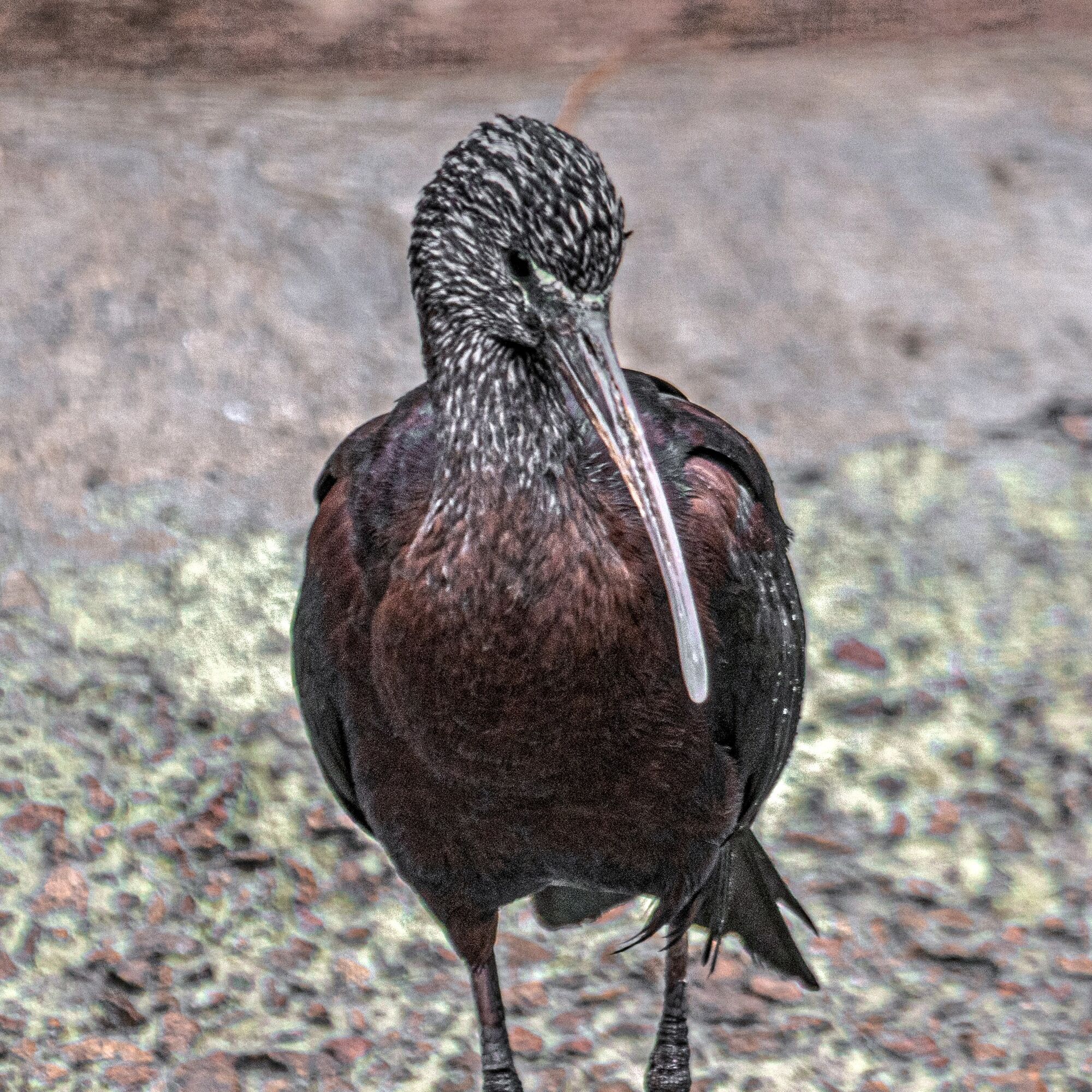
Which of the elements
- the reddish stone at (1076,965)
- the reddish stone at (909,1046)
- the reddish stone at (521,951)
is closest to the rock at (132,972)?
the reddish stone at (521,951)

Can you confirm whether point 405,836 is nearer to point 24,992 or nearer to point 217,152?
point 24,992

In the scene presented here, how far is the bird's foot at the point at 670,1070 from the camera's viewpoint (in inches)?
137

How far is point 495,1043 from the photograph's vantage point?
11.2 feet

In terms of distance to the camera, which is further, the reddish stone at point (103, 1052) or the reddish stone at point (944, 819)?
the reddish stone at point (944, 819)

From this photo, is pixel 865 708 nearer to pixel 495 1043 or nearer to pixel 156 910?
pixel 495 1043

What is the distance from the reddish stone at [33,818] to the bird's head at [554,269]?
88.2 inches

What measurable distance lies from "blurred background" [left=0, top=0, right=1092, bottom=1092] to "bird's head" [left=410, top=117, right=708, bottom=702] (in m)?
1.78

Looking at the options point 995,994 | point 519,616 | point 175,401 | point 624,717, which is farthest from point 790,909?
point 175,401

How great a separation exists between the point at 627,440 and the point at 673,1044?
5.47 ft

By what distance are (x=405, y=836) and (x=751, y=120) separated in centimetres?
394

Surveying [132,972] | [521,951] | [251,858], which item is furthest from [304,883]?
[521,951]

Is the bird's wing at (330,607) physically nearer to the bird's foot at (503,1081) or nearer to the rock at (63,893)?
the bird's foot at (503,1081)

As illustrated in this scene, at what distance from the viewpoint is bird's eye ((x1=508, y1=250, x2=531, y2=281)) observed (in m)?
2.42

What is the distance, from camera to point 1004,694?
4.45 m
